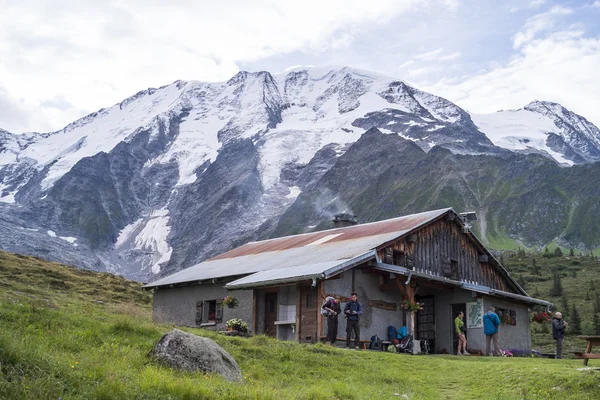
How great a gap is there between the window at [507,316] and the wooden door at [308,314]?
8365 millimetres

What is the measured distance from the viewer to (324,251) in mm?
27422

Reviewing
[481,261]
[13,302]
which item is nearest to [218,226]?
[481,261]

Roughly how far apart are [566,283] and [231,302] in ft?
129

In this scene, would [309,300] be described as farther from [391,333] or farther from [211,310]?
[211,310]

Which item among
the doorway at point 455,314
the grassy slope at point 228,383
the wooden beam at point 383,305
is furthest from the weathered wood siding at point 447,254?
the grassy slope at point 228,383

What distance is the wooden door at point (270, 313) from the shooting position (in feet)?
82.1

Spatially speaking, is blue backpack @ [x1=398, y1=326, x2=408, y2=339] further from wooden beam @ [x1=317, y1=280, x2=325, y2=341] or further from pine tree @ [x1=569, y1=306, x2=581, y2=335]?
pine tree @ [x1=569, y1=306, x2=581, y2=335]

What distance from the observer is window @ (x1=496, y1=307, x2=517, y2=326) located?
91.5 ft

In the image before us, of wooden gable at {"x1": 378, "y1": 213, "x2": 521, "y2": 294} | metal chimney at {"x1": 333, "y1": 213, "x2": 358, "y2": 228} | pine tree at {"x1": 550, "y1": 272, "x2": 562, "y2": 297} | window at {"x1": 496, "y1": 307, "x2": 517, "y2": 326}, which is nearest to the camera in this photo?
wooden gable at {"x1": 378, "y1": 213, "x2": 521, "y2": 294}

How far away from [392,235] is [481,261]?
6.42 metres

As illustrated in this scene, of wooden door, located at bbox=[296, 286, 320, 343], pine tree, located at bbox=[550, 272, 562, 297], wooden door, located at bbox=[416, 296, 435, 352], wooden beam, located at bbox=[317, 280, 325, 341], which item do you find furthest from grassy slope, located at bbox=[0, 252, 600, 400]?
pine tree, located at bbox=[550, 272, 562, 297]

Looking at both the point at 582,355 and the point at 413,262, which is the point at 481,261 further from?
the point at 582,355

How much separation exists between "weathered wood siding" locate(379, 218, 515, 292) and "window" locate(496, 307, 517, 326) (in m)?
1.99

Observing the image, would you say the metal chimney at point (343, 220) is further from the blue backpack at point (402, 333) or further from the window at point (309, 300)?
the window at point (309, 300)
